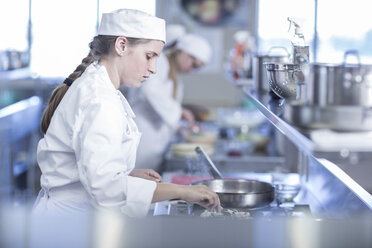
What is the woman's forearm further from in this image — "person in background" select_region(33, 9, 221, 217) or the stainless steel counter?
the stainless steel counter

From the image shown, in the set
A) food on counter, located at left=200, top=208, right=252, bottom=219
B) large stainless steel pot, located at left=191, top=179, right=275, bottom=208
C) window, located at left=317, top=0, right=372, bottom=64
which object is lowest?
food on counter, located at left=200, top=208, right=252, bottom=219

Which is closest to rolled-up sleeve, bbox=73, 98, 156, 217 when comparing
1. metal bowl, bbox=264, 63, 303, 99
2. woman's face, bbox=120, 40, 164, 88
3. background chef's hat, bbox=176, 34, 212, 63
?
woman's face, bbox=120, 40, 164, 88

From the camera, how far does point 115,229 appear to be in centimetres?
139

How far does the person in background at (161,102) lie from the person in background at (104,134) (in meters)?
1.95

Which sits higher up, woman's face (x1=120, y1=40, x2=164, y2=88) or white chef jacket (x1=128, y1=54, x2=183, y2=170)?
woman's face (x1=120, y1=40, x2=164, y2=88)

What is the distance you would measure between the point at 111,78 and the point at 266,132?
10.2ft

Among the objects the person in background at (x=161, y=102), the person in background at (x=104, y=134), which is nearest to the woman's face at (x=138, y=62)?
the person in background at (x=104, y=134)

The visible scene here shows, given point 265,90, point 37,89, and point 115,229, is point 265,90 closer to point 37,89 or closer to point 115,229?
point 115,229

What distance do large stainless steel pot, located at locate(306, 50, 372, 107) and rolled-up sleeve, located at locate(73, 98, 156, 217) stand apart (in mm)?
570

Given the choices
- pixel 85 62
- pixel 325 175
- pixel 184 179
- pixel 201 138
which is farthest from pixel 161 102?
pixel 85 62

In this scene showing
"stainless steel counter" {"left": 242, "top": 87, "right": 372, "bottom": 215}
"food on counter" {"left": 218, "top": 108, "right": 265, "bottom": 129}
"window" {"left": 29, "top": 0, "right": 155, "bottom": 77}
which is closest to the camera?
"stainless steel counter" {"left": 242, "top": 87, "right": 372, "bottom": 215}

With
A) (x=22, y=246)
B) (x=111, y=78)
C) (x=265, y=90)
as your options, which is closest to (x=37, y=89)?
(x=265, y=90)

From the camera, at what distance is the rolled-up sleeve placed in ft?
5.45

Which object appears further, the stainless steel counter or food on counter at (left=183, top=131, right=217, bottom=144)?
food on counter at (left=183, top=131, right=217, bottom=144)
